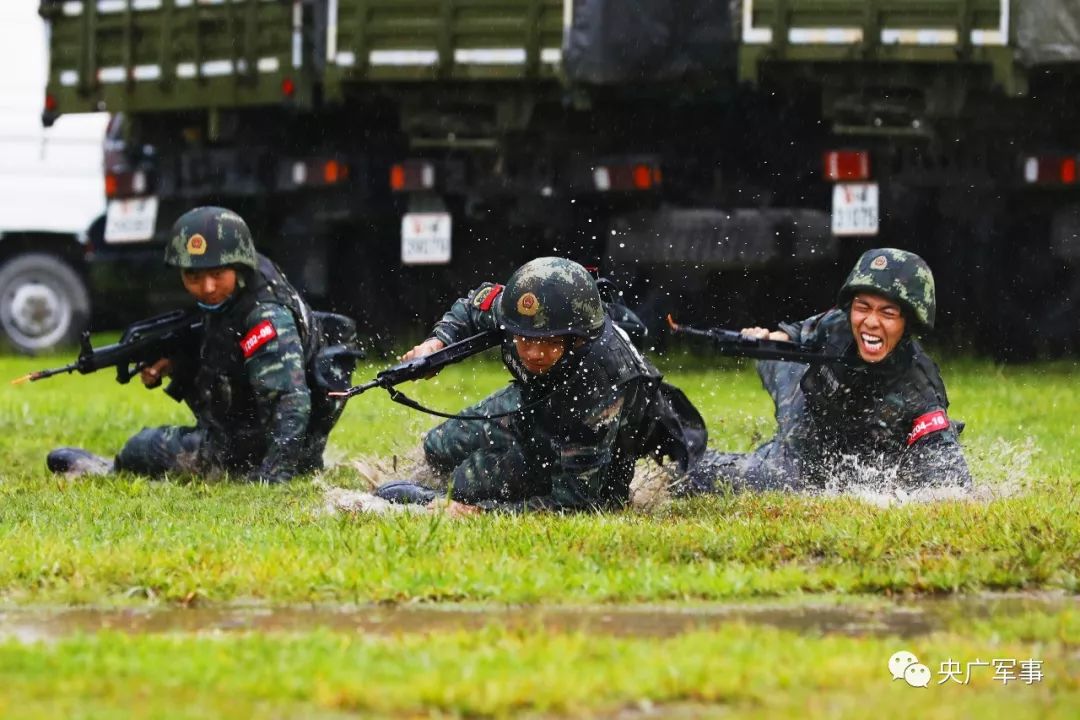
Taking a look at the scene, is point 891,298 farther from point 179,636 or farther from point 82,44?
point 82,44

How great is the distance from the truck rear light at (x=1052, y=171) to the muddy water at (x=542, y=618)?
32.4 feet

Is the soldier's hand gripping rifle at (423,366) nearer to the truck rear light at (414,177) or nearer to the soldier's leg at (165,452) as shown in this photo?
the soldier's leg at (165,452)

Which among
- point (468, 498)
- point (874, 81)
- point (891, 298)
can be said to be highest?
point (874, 81)

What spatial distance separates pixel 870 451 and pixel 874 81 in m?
7.06

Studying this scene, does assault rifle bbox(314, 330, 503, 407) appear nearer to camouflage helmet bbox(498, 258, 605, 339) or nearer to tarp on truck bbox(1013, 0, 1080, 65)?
camouflage helmet bbox(498, 258, 605, 339)

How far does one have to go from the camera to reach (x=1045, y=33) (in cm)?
1589

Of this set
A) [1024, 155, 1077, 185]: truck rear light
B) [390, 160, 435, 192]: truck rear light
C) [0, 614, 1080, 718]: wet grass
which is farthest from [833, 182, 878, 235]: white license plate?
[0, 614, 1080, 718]: wet grass

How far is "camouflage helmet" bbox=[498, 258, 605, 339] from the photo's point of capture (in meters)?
8.60

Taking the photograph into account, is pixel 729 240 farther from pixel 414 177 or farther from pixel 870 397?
pixel 870 397

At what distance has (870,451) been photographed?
995 cm

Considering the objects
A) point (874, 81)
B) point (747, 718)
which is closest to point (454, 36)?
point (874, 81)

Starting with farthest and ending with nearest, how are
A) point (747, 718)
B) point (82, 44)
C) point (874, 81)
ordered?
point (82, 44)
point (874, 81)
point (747, 718)

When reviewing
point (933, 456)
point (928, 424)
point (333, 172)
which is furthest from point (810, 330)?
point (333, 172)

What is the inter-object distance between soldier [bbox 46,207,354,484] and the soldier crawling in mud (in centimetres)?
195
